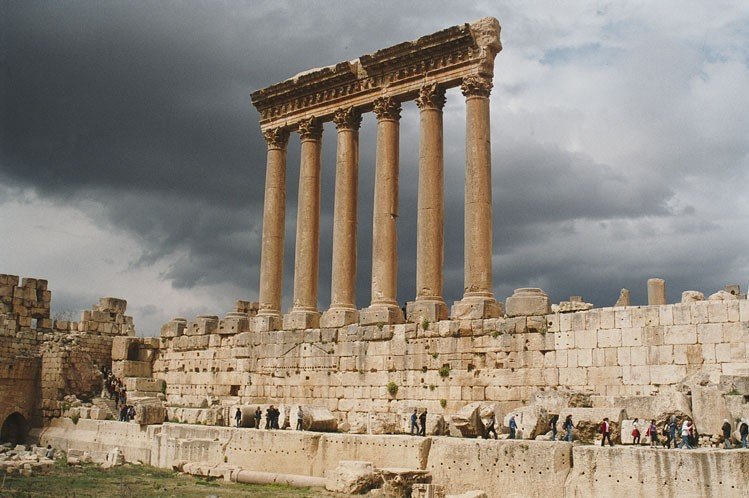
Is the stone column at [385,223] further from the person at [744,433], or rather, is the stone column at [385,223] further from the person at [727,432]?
the person at [744,433]

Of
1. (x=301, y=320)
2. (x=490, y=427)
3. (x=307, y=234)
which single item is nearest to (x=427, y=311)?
(x=301, y=320)

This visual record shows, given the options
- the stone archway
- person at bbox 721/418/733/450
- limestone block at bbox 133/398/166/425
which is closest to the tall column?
limestone block at bbox 133/398/166/425

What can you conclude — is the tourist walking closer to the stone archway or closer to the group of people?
the group of people

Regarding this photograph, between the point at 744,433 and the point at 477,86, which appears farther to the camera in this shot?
the point at 477,86

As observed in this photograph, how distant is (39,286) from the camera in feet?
113

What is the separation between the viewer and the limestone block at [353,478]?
1666 centimetres

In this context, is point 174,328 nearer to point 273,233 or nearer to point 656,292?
point 273,233

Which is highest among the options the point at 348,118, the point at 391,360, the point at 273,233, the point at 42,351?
the point at 348,118

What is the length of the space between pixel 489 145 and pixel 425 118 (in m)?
2.54

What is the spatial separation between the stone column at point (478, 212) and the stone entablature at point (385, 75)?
1016 millimetres

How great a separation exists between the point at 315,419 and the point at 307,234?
349 inches

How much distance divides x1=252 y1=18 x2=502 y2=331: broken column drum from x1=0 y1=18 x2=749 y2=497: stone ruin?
7cm

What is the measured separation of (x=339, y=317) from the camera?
26.2 m

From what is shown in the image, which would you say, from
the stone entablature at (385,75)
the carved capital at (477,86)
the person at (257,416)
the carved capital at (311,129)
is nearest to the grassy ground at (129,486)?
the person at (257,416)
